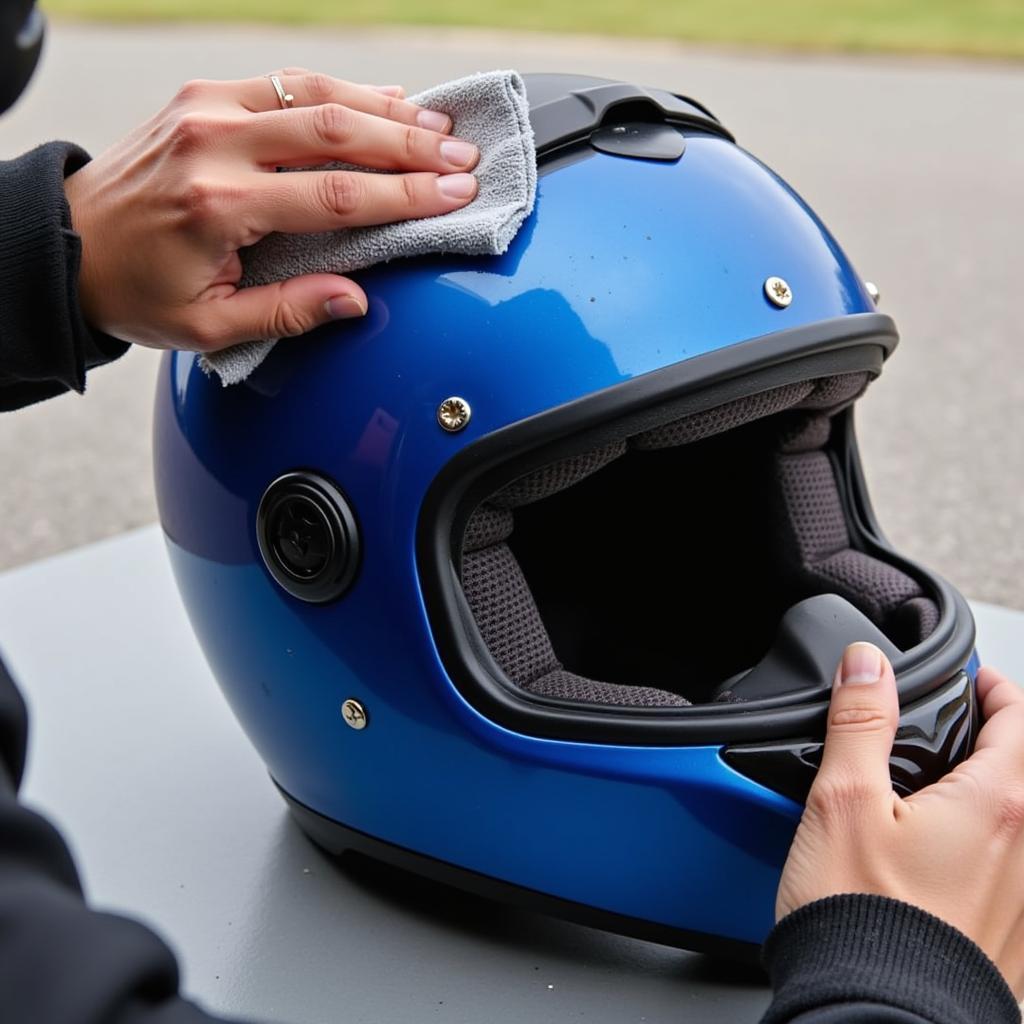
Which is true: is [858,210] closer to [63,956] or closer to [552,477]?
[552,477]

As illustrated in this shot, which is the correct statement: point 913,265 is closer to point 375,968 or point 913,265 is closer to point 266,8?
point 375,968

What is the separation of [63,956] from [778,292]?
0.60 metres

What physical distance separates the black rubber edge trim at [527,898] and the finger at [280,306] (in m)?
0.36

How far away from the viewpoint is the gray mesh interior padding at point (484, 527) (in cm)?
86

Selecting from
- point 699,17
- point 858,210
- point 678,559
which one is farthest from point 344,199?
point 699,17

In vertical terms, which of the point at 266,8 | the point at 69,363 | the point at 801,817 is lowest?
the point at 266,8

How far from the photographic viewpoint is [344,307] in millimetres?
848

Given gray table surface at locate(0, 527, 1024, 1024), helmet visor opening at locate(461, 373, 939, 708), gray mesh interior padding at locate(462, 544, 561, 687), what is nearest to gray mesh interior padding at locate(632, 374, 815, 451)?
helmet visor opening at locate(461, 373, 939, 708)

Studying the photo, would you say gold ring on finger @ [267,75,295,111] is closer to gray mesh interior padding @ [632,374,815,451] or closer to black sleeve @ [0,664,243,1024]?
gray mesh interior padding @ [632,374,815,451]

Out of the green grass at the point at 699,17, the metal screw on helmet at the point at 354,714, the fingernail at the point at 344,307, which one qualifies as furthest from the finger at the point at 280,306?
the green grass at the point at 699,17

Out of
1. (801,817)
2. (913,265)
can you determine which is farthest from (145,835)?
(913,265)

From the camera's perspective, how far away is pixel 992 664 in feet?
4.20

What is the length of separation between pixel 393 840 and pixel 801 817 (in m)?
0.29

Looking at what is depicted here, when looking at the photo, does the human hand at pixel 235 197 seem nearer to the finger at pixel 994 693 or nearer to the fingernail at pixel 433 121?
the fingernail at pixel 433 121
